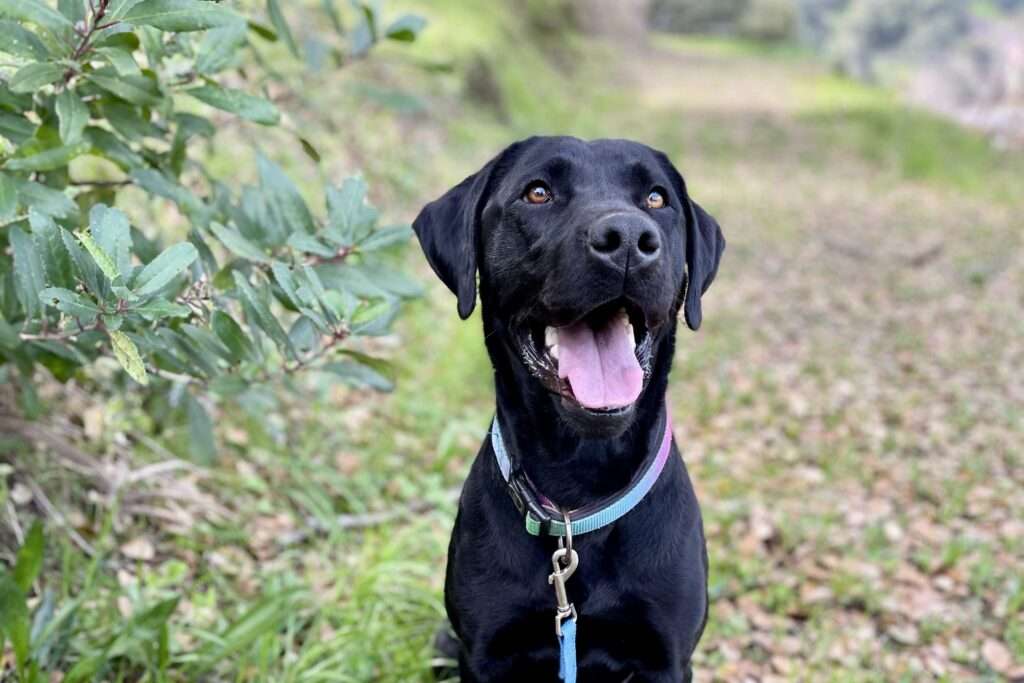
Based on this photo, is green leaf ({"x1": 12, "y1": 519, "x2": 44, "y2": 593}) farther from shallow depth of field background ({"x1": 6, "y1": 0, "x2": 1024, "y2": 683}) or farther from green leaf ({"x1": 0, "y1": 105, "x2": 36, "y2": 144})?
green leaf ({"x1": 0, "y1": 105, "x2": 36, "y2": 144})

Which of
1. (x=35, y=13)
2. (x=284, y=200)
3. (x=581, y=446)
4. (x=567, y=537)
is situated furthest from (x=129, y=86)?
(x=567, y=537)

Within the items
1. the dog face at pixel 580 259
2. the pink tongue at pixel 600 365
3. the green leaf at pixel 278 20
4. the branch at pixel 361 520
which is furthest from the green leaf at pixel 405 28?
the branch at pixel 361 520

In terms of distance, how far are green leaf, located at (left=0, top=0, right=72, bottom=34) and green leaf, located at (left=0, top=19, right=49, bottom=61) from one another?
6 cm

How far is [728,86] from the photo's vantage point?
2334cm

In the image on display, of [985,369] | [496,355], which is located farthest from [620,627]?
[985,369]

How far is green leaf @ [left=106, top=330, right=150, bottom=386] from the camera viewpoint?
2.09 m

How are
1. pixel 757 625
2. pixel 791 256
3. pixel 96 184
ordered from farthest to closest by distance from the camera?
pixel 791 256
pixel 757 625
pixel 96 184

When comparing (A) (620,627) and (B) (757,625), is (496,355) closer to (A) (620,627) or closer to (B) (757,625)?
(A) (620,627)

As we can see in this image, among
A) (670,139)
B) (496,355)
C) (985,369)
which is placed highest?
(496,355)

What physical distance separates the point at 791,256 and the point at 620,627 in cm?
773

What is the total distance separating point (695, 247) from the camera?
265cm

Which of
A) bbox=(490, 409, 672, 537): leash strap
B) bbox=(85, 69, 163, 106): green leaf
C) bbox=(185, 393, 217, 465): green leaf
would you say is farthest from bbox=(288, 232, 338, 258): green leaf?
bbox=(185, 393, 217, 465): green leaf

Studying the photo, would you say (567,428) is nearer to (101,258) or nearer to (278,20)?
(101,258)

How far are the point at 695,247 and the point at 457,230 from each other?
2.03ft
